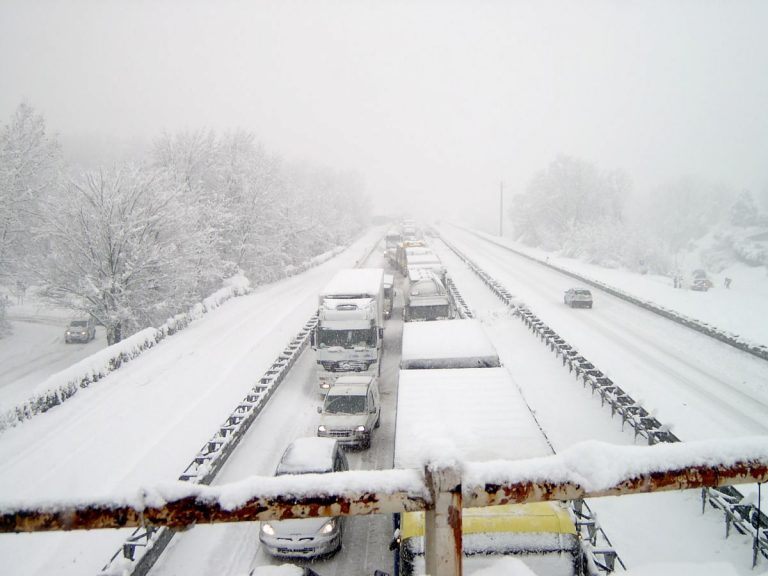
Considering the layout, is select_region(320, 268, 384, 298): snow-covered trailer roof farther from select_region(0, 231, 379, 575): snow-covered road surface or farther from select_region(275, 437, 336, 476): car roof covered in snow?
select_region(275, 437, 336, 476): car roof covered in snow

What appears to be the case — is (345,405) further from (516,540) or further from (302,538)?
(516,540)

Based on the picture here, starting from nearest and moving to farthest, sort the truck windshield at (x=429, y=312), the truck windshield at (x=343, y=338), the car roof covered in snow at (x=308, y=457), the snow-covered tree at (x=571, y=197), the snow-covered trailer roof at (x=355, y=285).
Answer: the car roof covered in snow at (x=308, y=457) < the truck windshield at (x=343, y=338) < the snow-covered trailer roof at (x=355, y=285) < the truck windshield at (x=429, y=312) < the snow-covered tree at (x=571, y=197)

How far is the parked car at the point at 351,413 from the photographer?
13.8 metres

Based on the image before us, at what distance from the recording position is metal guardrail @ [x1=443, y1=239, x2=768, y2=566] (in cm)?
918

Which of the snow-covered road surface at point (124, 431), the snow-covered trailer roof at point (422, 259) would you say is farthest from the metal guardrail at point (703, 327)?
the snow-covered road surface at point (124, 431)

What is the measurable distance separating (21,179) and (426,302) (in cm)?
3772

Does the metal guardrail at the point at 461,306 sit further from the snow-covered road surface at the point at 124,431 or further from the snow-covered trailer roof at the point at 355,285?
the snow-covered road surface at the point at 124,431

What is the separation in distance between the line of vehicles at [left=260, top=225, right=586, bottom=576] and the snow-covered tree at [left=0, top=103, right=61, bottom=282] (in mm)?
29476

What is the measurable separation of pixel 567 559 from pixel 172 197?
3299 cm

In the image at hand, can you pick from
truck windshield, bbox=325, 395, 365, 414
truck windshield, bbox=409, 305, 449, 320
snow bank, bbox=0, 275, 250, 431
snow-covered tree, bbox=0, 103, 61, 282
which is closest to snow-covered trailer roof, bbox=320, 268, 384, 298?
truck windshield, bbox=409, 305, 449, 320

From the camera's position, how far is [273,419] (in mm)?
16516

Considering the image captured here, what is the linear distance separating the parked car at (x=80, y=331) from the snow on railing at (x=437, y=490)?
3975 centimetres

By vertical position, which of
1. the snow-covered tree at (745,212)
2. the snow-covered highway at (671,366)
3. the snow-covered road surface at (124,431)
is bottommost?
the snow-covered road surface at (124,431)

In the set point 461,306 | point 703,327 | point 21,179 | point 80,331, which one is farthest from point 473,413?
point 21,179
